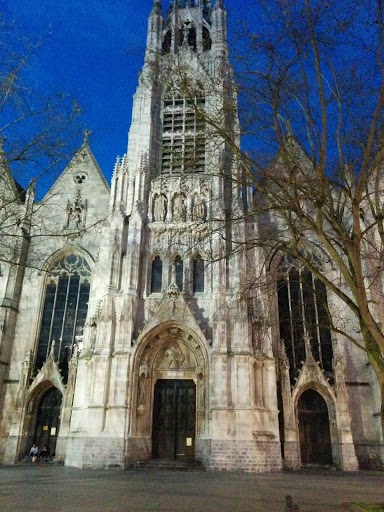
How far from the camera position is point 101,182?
26.2m

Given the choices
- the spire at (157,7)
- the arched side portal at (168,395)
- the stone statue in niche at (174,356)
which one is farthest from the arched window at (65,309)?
the spire at (157,7)

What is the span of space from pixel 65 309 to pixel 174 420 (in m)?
8.34

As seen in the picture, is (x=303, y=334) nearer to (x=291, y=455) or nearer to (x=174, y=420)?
Result: (x=291, y=455)

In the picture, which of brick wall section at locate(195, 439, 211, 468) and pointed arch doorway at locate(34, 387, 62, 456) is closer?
brick wall section at locate(195, 439, 211, 468)

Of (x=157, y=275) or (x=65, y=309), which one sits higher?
(x=157, y=275)

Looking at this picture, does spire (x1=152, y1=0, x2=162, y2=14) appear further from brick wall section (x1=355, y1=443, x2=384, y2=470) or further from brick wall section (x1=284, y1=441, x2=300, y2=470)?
brick wall section (x1=355, y1=443, x2=384, y2=470)

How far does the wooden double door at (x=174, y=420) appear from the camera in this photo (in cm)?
1923

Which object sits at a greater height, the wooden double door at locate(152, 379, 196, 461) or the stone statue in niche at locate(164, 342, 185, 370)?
the stone statue in niche at locate(164, 342, 185, 370)

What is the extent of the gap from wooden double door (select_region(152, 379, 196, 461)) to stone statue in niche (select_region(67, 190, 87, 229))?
1032cm

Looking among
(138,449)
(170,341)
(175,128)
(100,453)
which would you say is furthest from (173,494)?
(175,128)

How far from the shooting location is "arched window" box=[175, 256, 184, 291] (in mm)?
22062

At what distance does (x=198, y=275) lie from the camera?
877 inches

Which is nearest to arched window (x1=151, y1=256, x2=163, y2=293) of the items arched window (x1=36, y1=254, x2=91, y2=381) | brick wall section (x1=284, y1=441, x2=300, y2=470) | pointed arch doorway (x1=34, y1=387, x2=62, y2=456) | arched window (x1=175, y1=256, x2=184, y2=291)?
arched window (x1=175, y1=256, x2=184, y2=291)

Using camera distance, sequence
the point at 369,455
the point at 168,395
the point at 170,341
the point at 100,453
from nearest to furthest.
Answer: the point at 100,453, the point at 369,455, the point at 168,395, the point at 170,341
